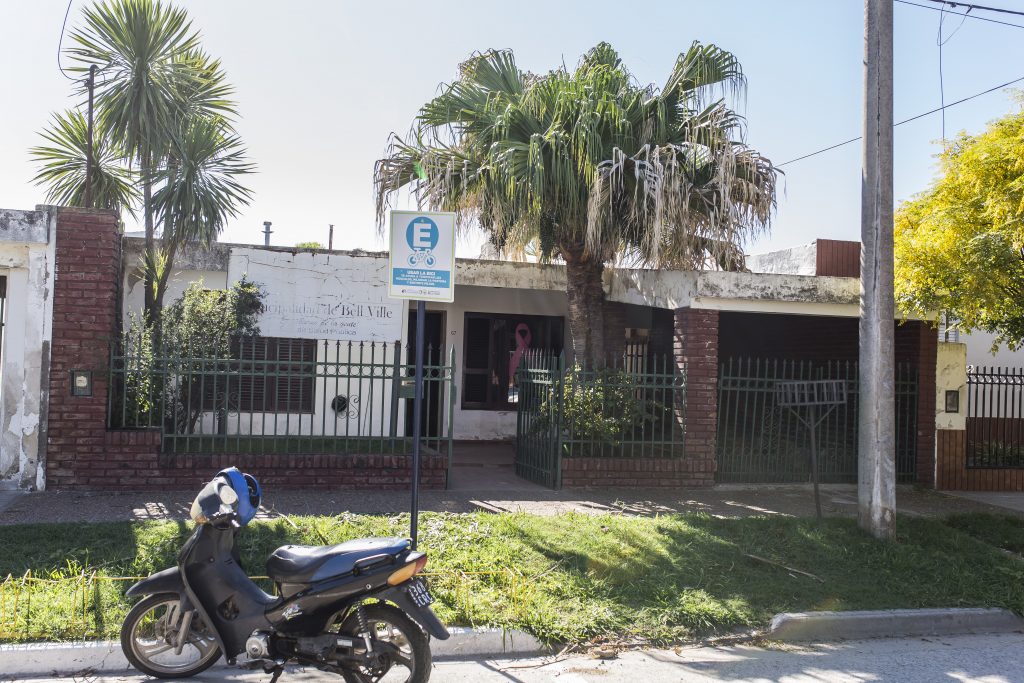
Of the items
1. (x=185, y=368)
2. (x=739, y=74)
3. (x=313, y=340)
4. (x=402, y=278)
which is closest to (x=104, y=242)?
(x=185, y=368)

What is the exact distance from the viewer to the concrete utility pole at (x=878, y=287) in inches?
308

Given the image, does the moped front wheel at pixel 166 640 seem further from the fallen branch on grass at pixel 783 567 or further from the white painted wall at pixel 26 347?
the white painted wall at pixel 26 347

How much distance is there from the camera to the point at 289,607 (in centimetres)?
446

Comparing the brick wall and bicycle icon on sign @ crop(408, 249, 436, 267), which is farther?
the brick wall

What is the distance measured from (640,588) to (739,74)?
271 inches

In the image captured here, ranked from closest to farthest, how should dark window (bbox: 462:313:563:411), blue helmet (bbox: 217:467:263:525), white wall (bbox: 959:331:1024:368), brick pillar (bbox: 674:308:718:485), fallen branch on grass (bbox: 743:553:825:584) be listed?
1. blue helmet (bbox: 217:467:263:525)
2. fallen branch on grass (bbox: 743:553:825:584)
3. brick pillar (bbox: 674:308:718:485)
4. dark window (bbox: 462:313:563:411)
5. white wall (bbox: 959:331:1024:368)

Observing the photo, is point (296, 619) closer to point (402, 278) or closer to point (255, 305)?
point (402, 278)

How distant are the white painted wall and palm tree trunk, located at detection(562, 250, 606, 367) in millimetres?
6046

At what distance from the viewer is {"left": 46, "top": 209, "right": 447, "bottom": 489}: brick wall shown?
8.95 meters

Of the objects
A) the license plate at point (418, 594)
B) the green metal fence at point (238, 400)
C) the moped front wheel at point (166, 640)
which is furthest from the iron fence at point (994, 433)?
the moped front wheel at point (166, 640)

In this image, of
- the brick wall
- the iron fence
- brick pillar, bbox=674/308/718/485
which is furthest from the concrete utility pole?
the brick wall

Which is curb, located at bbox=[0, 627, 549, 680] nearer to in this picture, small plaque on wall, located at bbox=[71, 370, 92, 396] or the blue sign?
the blue sign

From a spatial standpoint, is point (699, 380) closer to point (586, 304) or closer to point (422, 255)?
point (586, 304)

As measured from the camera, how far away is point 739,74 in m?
10.6
